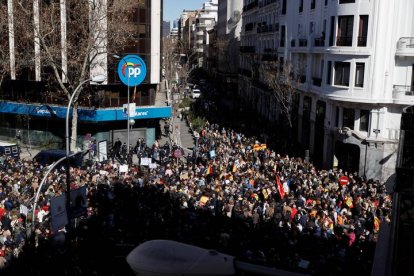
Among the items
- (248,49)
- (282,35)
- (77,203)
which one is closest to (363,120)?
(282,35)

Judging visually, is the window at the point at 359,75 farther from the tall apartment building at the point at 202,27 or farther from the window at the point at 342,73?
the tall apartment building at the point at 202,27

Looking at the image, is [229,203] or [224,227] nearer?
[224,227]

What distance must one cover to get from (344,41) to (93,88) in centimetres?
1800

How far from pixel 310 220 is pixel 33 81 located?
27905 mm

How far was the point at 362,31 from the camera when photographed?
30.4 metres

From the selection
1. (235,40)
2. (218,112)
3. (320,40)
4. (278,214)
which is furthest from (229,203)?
(235,40)

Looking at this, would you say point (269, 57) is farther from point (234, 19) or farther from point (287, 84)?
point (234, 19)

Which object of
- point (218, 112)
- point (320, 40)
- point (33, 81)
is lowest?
point (218, 112)

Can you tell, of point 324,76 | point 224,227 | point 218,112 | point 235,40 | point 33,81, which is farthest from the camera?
point 235,40

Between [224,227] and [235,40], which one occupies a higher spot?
[235,40]

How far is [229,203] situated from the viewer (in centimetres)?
1930

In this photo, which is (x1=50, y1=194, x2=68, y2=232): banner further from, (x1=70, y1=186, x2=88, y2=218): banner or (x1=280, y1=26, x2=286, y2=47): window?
(x1=280, y1=26, x2=286, y2=47): window

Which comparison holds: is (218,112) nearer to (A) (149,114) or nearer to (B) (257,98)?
(B) (257,98)

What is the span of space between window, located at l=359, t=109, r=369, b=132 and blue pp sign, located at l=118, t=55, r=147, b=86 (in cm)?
1596
